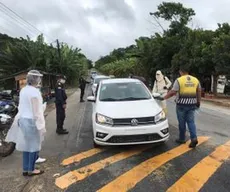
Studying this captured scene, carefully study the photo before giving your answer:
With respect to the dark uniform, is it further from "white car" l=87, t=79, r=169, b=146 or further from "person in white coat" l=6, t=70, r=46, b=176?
"person in white coat" l=6, t=70, r=46, b=176

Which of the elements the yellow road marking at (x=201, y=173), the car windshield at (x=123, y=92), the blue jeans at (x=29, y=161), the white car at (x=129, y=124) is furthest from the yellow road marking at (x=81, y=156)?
the yellow road marking at (x=201, y=173)

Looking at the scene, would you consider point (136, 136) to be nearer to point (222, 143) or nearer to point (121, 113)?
point (121, 113)

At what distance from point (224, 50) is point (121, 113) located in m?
15.7

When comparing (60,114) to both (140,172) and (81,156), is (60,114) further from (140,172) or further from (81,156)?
(140,172)

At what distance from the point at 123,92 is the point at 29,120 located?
11.2ft

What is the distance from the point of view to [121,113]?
692cm

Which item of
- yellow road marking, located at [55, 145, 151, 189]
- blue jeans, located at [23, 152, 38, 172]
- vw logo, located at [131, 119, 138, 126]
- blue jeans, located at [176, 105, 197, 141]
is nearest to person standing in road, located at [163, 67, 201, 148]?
blue jeans, located at [176, 105, 197, 141]

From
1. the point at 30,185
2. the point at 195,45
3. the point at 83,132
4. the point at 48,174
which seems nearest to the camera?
the point at 30,185

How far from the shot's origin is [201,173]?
553 centimetres

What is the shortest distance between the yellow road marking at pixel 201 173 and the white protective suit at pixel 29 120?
2321 mm

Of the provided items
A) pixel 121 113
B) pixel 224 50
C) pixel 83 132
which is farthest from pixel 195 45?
pixel 121 113

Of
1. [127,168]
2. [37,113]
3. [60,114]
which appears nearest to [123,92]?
[60,114]

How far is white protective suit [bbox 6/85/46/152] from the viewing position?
17.6ft

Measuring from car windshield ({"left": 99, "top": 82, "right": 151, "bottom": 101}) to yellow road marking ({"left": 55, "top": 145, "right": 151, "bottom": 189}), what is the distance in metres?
1.43
